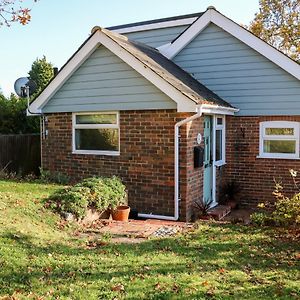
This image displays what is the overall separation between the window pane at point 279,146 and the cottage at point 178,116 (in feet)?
0.09

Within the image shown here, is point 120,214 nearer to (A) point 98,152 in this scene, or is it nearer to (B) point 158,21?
(A) point 98,152

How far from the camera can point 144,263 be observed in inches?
224

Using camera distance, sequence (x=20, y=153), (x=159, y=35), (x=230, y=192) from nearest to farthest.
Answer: (x=230, y=192) < (x=20, y=153) < (x=159, y=35)

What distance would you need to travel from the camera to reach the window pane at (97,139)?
11.0 metres

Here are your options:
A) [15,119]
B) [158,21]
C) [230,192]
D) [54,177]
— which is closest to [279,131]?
[230,192]

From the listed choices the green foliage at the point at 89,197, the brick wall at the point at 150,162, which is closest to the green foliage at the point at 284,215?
the brick wall at the point at 150,162

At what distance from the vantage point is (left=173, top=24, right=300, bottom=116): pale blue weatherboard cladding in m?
11.3

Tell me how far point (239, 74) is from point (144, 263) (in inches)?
315

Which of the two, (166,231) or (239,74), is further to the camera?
(239,74)

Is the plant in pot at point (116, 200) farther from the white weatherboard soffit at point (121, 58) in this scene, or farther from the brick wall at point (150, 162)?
the white weatherboard soffit at point (121, 58)

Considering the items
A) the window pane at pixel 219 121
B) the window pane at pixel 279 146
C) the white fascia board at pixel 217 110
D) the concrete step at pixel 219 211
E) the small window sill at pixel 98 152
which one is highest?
the white fascia board at pixel 217 110

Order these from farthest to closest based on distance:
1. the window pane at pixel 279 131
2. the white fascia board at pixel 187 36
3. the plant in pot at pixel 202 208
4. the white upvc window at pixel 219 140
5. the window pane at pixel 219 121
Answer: the white fascia board at pixel 187 36
the window pane at pixel 219 121
the white upvc window at pixel 219 140
the window pane at pixel 279 131
the plant in pot at pixel 202 208

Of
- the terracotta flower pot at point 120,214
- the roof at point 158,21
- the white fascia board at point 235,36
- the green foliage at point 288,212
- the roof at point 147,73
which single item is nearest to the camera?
the green foliage at point 288,212

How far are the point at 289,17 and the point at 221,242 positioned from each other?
23.9m
